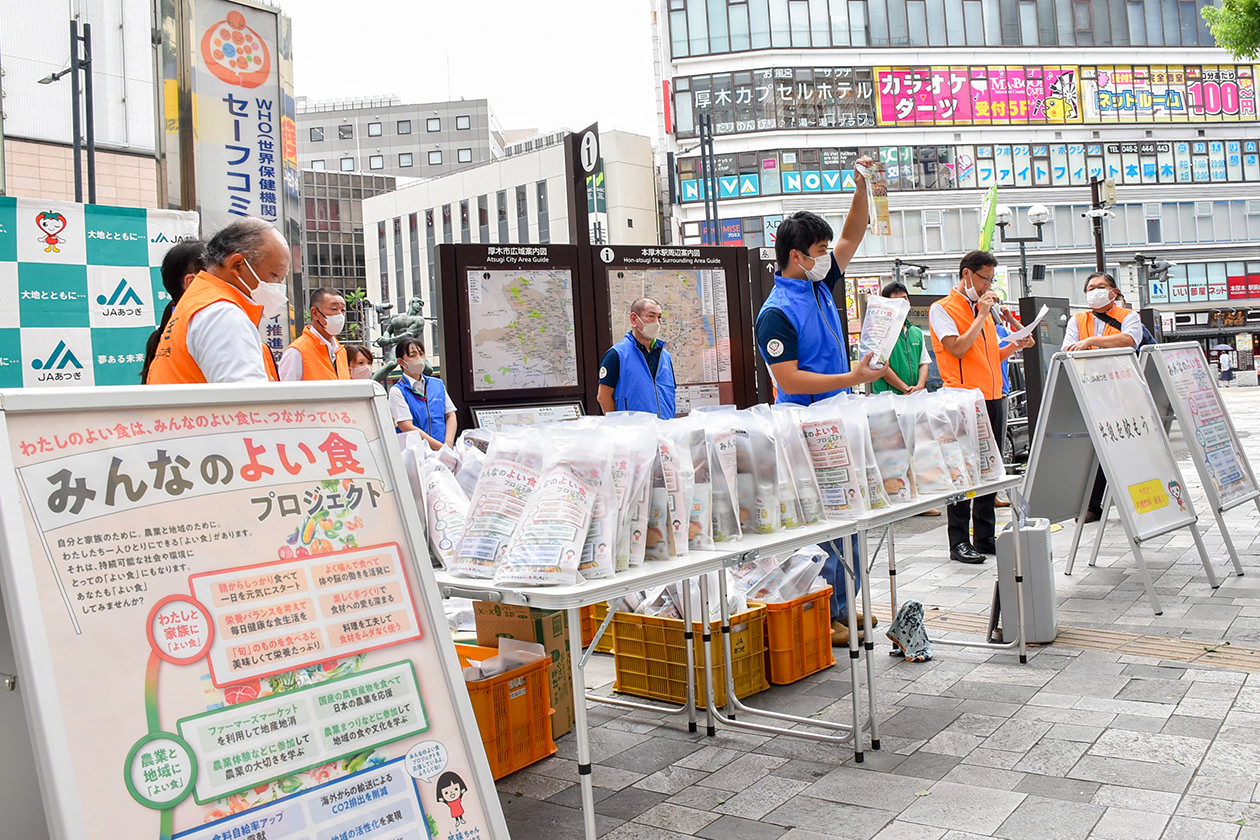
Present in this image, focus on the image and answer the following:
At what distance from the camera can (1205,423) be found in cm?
646

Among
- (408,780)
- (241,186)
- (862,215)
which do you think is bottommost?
(408,780)

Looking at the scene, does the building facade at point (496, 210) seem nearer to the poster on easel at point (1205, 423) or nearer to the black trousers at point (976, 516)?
the black trousers at point (976, 516)

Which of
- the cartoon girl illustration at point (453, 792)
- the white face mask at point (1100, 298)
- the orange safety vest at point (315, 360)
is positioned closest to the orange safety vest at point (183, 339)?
the cartoon girl illustration at point (453, 792)

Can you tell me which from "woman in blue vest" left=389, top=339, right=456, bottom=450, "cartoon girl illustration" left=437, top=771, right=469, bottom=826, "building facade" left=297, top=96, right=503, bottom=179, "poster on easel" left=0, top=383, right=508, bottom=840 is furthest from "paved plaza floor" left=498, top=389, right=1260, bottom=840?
"building facade" left=297, top=96, right=503, bottom=179

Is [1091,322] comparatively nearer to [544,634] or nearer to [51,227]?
[544,634]

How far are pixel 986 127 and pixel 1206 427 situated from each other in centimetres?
3979

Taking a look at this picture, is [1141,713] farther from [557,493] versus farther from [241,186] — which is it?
[241,186]

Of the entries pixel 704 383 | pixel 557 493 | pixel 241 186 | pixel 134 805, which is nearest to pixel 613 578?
pixel 557 493

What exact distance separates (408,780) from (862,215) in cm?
346

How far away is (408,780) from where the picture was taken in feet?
6.89

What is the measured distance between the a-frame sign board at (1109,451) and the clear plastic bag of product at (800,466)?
2.66 meters

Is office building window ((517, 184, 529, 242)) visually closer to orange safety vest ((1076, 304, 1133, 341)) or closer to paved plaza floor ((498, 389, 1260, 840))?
orange safety vest ((1076, 304, 1133, 341))

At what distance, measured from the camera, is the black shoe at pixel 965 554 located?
693cm

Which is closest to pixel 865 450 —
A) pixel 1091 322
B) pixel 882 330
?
pixel 882 330
